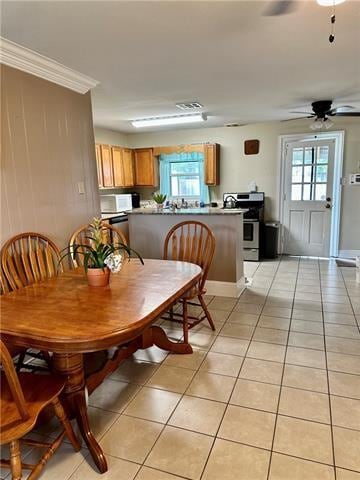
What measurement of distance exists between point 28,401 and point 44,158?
1910 millimetres

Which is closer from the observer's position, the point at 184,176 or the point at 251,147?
the point at 251,147

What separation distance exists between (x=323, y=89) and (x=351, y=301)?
2.28 meters

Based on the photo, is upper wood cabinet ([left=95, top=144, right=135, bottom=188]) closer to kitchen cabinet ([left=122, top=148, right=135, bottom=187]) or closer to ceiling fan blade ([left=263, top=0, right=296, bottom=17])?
kitchen cabinet ([left=122, top=148, right=135, bottom=187])

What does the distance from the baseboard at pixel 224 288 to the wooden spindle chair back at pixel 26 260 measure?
1917mm

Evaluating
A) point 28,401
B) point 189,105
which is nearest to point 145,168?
point 189,105

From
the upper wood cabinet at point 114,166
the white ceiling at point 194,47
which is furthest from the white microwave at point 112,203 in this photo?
the white ceiling at point 194,47

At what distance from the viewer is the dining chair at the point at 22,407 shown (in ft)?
4.00

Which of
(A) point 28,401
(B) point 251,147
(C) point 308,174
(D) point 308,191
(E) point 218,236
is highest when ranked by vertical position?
(B) point 251,147

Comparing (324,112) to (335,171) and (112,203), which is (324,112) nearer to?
(335,171)

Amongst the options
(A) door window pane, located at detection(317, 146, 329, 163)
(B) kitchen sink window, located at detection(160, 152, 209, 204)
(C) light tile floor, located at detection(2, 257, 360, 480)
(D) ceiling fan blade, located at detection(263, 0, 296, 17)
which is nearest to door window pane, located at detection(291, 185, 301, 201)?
(A) door window pane, located at detection(317, 146, 329, 163)

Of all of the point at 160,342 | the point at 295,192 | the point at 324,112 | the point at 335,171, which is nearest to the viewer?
the point at 160,342

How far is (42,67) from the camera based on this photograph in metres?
2.50

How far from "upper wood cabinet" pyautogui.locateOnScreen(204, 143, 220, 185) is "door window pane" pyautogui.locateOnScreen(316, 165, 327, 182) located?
168cm

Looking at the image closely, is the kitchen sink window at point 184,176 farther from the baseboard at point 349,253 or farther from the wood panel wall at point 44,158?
the wood panel wall at point 44,158
